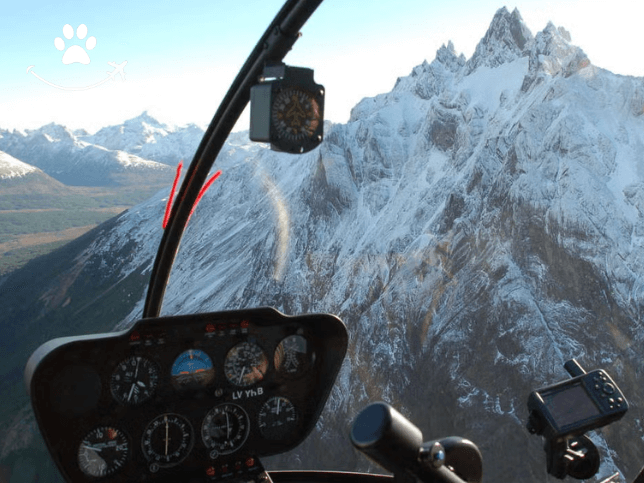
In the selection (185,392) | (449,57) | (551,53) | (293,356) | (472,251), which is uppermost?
(449,57)

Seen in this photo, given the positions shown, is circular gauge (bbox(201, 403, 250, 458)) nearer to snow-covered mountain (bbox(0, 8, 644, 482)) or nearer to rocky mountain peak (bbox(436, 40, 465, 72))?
snow-covered mountain (bbox(0, 8, 644, 482))

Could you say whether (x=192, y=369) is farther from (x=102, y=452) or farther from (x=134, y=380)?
(x=102, y=452)

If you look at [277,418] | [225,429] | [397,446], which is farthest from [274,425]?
[397,446]

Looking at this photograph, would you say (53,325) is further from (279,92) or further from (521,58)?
(279,92)

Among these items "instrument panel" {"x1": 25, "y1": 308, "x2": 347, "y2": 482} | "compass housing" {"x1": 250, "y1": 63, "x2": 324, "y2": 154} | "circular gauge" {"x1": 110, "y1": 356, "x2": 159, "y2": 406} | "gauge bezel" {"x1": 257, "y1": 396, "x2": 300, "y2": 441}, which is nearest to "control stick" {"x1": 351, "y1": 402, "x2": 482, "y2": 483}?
"compass housing" {"x1": 250, "y1": 63, "x2": 324, "y2": 154}

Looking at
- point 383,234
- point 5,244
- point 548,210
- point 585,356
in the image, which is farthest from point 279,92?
point 5,244

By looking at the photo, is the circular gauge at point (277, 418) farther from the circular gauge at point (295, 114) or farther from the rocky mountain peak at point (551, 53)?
the rocky mountain peak at point (551, 53)
